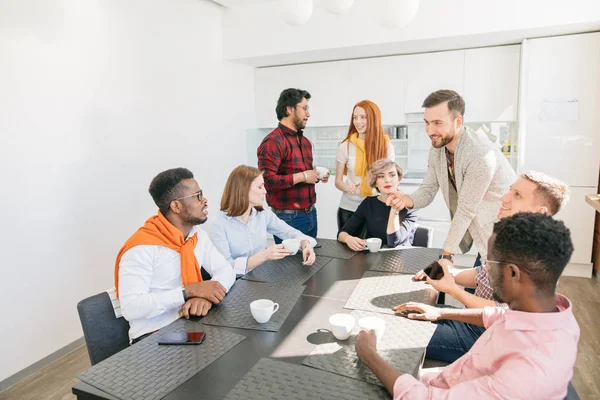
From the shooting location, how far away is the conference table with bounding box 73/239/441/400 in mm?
1069

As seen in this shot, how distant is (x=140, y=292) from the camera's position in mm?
1589

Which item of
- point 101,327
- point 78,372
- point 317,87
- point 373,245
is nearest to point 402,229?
point 373,245

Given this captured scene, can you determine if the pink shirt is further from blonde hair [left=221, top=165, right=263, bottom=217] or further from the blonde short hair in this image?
the blonde short hair

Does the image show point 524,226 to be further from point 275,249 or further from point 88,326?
point 88,326

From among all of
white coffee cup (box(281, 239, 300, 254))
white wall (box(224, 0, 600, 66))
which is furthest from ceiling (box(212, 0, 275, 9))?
white coffee cup (box(281, 239, 300, 254))

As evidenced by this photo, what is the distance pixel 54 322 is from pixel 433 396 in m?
A: 2.56

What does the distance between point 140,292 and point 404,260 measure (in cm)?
118

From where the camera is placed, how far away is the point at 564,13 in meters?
3.31

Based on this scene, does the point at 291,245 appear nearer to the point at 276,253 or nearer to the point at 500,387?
the point at 276,253

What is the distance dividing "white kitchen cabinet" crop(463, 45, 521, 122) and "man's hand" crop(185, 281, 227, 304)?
3.47m

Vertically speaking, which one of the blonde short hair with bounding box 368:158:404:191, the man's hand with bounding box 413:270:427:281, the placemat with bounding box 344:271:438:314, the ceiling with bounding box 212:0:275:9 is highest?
the ceiling with bounding box 212:0:275:9

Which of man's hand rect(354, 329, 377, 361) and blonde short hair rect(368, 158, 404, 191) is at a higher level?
blonde short hair rect(368, 158, 404, 191)

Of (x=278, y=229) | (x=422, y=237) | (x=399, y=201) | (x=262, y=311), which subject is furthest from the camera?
(x=422, y=237)

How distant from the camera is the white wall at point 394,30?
11.1ft
